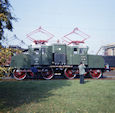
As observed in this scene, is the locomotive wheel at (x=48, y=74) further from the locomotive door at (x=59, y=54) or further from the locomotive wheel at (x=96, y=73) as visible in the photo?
the locomotive wheel at (x=96, y=73)

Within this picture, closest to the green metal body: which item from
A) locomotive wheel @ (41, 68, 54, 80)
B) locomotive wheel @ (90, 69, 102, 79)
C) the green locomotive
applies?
the green locomotive

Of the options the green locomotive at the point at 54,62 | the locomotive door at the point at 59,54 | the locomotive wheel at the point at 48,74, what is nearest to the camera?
the green locomotive at the point at 54,62

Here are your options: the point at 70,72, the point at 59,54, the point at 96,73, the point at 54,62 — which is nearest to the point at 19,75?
the point at 54,62

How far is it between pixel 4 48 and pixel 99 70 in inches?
565

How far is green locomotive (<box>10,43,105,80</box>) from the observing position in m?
15.7

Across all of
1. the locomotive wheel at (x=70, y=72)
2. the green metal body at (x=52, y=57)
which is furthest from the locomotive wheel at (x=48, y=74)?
the locomotive wheel at (x=70, y=72)

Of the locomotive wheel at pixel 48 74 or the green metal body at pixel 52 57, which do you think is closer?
the green metal body at pixel 52 57

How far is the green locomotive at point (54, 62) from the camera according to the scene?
15.7 meters

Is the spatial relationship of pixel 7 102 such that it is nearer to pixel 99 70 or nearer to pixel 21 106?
pixel 21 106

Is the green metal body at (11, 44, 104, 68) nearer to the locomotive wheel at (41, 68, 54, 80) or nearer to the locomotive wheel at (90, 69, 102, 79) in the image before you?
the locomotive wheel at (90, 69, 102, 79)

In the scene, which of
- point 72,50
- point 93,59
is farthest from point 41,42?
point 93,59

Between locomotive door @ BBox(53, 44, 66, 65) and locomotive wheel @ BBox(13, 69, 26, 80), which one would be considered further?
locomotive door @ BBox(53, 44, 66, 65)

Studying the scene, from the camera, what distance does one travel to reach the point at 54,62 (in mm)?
16406

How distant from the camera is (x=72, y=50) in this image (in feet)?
56.0
